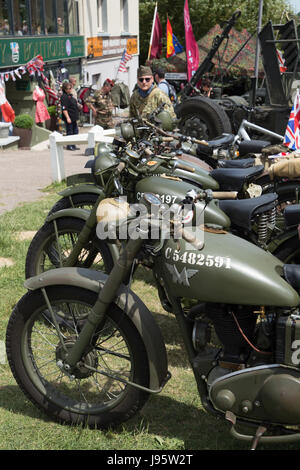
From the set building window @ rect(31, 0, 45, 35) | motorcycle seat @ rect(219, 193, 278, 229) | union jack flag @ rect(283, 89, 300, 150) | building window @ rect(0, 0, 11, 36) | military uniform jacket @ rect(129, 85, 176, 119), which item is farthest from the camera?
building window @ rect(31, 0, 45, 35)

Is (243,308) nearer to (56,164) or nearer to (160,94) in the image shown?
(160,94)

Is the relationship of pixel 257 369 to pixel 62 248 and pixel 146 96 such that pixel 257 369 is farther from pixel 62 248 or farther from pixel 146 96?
pixel 146 96

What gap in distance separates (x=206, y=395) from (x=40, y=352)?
1239 mm

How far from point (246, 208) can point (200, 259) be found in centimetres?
106

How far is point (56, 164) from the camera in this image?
28.5 feet

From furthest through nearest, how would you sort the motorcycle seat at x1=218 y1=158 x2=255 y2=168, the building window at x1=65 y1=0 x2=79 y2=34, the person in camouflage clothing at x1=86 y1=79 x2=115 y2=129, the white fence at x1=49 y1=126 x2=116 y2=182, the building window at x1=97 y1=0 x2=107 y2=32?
the building window at x1=97 y1=0 x2=107 y2=32
the building window at x1=65 y1=0 x2=79 y2=34
the person in camouflage clothing at x1=86 y1=79 x2=115 y2=129
the white fence at x1=49 y1=126 x2=116 y2=182
the motorcycle seat at x1=218 y1=158 x2=255 y2=168

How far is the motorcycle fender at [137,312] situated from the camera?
2518 mm

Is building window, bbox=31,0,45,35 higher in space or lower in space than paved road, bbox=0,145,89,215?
higher

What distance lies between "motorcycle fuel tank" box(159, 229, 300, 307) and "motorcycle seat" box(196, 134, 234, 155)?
297cm

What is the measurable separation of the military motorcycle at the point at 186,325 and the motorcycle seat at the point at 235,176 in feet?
4.95

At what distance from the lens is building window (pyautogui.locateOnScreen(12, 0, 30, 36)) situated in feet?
50.7

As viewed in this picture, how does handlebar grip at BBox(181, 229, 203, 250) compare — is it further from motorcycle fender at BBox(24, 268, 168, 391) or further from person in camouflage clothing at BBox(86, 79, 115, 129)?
person in camouflage clothing at BBox(86, 79, 115, 129)

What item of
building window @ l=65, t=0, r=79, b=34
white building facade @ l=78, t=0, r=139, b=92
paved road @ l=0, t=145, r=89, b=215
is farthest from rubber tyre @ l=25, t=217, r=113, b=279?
white building facade @ l=78, t=0, r=139, b=92

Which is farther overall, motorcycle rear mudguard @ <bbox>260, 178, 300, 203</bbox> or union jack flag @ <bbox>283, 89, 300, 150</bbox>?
union jack flag @ <bbox>283, 89, 300, 150</bbox>
